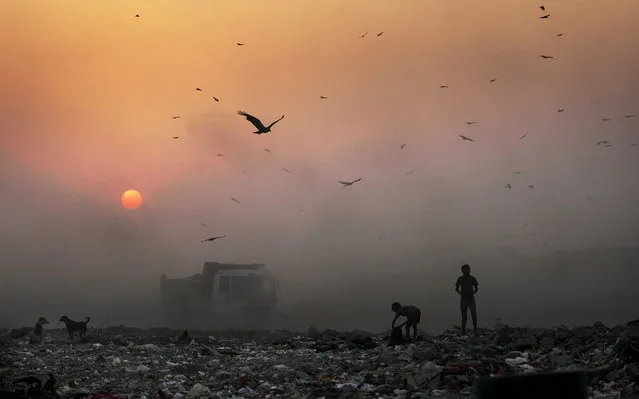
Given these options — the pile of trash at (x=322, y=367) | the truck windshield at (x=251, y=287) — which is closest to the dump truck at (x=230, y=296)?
the truck windshield at (x=251, y=287)

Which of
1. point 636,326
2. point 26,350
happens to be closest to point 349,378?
point 636,326

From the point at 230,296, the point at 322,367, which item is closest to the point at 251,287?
the point at 230,296

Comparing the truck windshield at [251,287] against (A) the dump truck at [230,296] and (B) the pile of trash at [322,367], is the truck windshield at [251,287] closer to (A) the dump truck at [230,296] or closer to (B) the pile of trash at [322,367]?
(A) the dump truck at [230,296]

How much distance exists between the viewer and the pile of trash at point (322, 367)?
7297mm

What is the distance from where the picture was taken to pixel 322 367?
9.63m

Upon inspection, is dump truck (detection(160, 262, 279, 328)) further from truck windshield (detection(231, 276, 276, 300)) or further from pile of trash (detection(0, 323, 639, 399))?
pile of trash (detection(0, 323, 639, 399))

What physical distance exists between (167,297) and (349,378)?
48.6 ft

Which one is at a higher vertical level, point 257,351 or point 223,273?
point 223,273

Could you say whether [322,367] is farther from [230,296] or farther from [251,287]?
[230,296]

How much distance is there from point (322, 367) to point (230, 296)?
991 cm

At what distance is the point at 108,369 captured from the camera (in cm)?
990

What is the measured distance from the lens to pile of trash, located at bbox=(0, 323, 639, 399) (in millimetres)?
7297

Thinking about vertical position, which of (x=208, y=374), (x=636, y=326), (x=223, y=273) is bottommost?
(x=208, y=374)

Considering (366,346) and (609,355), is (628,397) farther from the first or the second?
(366,346)
